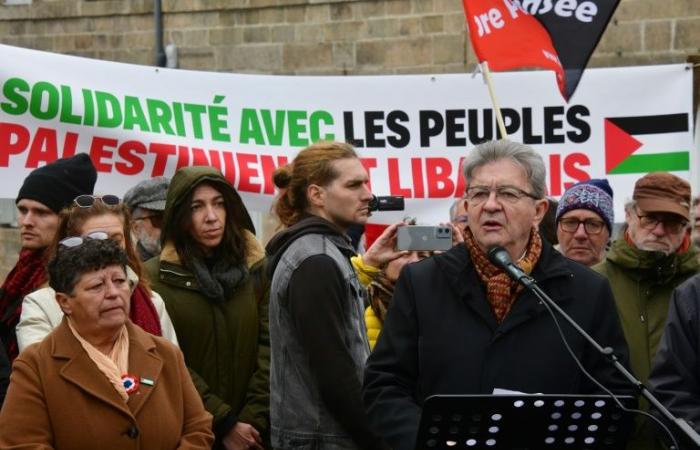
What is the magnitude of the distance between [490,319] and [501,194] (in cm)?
41

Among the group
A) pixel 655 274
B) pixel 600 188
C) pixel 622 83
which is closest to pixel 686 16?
pixel 622 83

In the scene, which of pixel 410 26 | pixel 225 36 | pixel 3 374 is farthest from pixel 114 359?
pixel 225 36

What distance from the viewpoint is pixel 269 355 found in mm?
6297

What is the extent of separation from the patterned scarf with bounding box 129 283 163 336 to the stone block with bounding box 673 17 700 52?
8039 mm

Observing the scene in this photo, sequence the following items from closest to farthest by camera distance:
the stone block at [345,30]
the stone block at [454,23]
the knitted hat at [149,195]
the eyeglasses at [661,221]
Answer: the eyeglasses at [661,221], the knitted hat at [149,195], the stone block at [454,23], the stone block at [345,30]

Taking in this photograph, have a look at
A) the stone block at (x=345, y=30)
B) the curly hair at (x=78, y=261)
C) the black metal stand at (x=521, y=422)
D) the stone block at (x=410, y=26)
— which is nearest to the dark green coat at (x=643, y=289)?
the black metal stand at (x=521, y=422)

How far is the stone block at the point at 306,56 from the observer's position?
15.0m

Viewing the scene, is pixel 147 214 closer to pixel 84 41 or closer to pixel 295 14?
pixel 295 14

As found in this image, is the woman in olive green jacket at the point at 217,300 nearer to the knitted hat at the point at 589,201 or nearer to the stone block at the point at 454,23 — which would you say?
the knitted hat at the point at 589,201

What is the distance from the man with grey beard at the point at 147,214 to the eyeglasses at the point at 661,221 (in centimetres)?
243

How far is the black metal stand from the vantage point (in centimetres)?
391

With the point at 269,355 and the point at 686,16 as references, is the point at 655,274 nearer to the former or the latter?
the point at 269,355

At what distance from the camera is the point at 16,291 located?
20.3 ft

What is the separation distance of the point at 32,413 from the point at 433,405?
1639mm
